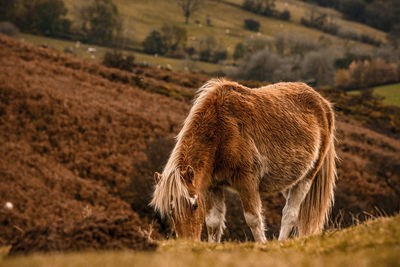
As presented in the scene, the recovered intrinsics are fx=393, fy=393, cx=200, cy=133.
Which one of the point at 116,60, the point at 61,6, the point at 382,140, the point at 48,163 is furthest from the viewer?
the point at 61,6

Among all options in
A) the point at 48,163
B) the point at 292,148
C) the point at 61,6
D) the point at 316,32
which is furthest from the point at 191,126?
the point at 316,32

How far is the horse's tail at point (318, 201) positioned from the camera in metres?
8.19

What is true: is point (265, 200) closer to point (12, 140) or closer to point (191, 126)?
point (12, 140)

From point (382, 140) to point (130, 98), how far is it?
22.5 m

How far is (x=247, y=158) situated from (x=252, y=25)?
383 feet

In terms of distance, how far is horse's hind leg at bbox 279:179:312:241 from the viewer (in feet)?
24.5

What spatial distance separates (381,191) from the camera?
23.4 metres

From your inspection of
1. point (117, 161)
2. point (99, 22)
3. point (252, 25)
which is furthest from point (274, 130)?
point (252, 25)

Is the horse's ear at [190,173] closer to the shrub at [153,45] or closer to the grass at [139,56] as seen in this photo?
the grass at [139,56]

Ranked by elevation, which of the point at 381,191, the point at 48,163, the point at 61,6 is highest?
the point at 61,6

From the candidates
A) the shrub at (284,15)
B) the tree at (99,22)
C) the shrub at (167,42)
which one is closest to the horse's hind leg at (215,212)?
the shrub at (167,42)

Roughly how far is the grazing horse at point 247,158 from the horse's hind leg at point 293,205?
2 cm

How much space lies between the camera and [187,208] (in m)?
5.64

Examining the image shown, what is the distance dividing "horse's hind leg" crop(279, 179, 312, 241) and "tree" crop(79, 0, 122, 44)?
78.2 m
